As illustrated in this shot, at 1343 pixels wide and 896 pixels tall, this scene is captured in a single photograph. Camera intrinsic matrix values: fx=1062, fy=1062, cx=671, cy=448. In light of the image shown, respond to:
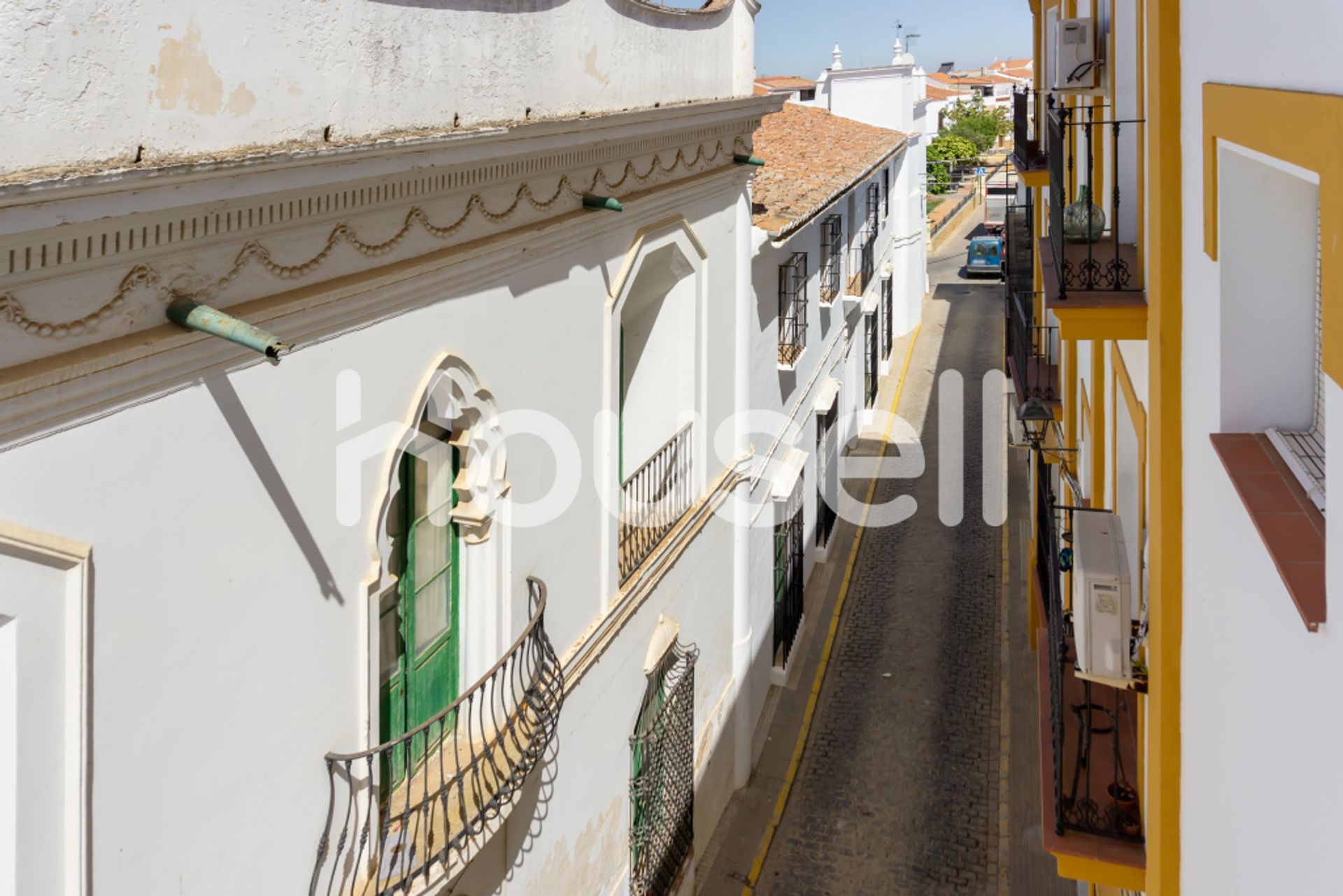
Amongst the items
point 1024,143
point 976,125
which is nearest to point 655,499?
point 1024,143

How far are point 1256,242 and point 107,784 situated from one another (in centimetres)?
436

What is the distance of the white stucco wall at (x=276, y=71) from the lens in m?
3.25

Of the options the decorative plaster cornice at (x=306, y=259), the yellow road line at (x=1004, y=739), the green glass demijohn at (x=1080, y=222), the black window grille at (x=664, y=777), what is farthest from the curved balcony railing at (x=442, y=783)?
the yellow road line at (x=1004, y=739)

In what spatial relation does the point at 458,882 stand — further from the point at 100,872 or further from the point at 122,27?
the point at 122,27

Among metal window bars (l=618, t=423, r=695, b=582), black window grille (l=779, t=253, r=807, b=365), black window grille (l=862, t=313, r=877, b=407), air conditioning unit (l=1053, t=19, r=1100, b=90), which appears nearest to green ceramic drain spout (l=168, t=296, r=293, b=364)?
metal window bars (l=618, t=423, r=695, b=582)

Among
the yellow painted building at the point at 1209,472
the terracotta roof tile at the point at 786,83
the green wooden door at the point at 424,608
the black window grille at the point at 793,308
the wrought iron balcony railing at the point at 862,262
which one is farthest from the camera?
the terracotta roof tile at the point at 786,83

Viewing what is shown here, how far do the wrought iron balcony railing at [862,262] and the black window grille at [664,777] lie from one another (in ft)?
37.3

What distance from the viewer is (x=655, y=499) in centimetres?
925

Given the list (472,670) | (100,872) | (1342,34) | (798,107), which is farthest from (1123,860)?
(798,107)

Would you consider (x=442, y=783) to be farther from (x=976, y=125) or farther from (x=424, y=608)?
(x=976, y=125)

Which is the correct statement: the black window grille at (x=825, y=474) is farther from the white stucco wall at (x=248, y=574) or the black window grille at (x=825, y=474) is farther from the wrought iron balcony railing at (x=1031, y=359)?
the white stucco wall at (x=248, y=574)

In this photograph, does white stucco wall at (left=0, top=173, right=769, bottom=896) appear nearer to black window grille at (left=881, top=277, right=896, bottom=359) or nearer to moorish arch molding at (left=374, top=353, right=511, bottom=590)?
moorish arch molding at (left=374, top=353, right=511, bottom=590)

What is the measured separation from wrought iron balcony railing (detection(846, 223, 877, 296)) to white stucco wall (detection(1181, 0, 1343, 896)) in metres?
15.8

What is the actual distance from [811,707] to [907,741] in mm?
1432
